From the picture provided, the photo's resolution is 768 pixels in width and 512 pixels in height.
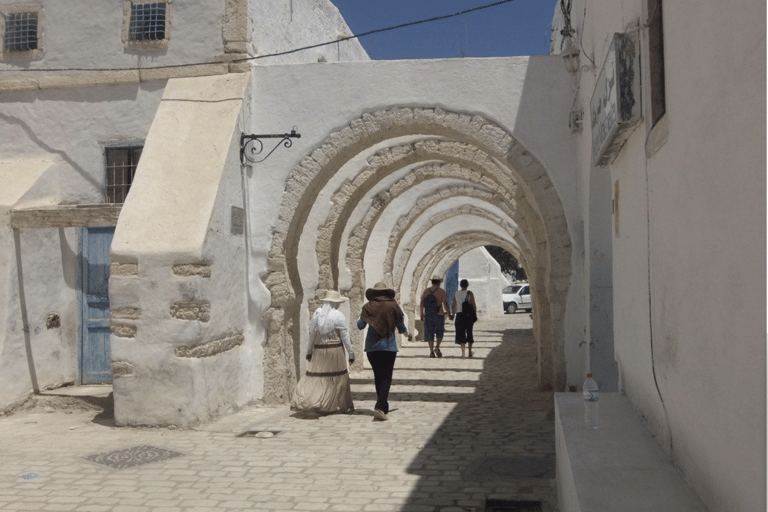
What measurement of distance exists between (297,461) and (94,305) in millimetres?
4338

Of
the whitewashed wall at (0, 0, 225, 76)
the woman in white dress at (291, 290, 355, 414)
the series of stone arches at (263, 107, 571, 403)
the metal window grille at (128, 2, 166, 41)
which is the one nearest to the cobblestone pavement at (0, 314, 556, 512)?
the woman in white dress at (291, 290, 355, 414)

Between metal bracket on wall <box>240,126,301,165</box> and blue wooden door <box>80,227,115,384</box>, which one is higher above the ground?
metal bracket on wall <box>240,126,301,165</box>

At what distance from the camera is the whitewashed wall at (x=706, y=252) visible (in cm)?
217

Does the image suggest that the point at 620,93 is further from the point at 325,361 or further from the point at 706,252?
the point at 325,361

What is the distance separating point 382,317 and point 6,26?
6.00 m

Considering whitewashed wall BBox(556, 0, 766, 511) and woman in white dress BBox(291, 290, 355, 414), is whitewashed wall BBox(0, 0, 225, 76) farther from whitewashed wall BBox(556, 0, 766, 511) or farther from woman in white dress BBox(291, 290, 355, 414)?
whitewashed wall BBox(556, 0, 766, 511)

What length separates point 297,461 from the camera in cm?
627

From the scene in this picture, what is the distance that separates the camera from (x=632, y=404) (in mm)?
4797

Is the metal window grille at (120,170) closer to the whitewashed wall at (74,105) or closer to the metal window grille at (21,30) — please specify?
the whitewashed wall at (74,105)

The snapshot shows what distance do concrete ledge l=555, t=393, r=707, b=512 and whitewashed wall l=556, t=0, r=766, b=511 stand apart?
0.26 feet

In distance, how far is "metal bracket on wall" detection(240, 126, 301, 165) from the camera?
8891 millimetres

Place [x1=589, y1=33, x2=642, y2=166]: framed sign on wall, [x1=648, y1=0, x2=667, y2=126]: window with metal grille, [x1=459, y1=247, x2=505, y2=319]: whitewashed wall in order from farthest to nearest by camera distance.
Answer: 1. [x1=459, y1=247, x2=505, y2=319]: whitewashed wall
2. [x1=589, y1=33, x2=642, y2=166]: framed sign on wall
3. [x1=648, y1=0, x2=667, y2=126]: window with metal grille

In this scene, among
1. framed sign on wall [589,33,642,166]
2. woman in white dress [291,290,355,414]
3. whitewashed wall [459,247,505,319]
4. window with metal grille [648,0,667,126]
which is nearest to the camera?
window with metal grille [648,0,667,126]

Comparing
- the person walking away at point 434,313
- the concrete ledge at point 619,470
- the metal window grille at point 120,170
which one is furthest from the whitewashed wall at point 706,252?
the person walking away at point 434,313
